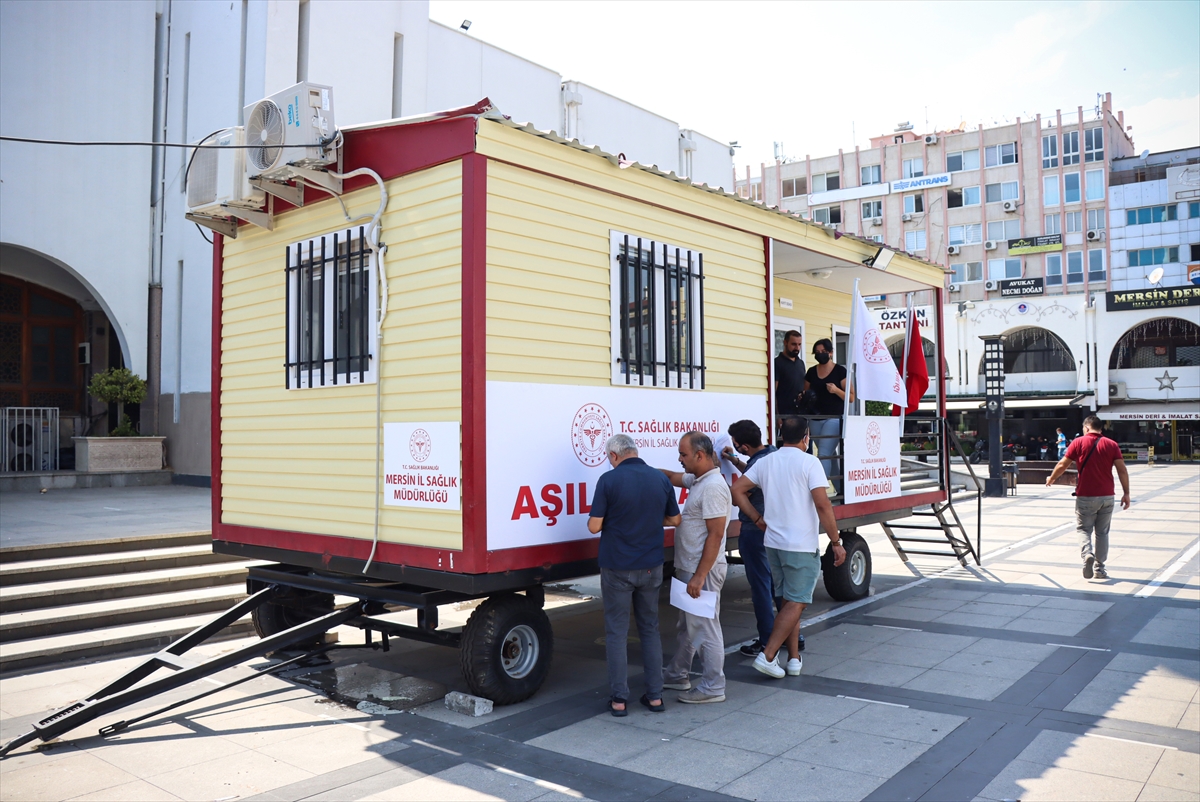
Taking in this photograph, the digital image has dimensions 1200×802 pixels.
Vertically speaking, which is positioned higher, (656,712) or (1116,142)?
(1116,142)

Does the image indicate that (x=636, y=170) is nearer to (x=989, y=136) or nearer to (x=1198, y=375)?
(x=1198, y=375)

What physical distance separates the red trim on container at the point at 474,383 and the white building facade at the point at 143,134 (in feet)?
34.5

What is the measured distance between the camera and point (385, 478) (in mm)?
5801

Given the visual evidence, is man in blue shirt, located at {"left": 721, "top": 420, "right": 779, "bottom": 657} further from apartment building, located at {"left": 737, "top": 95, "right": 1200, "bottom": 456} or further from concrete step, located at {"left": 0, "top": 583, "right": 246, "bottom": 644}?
apartment building, located at {"left": 737, "top": 95, "right": 1200, "bottom": 456}

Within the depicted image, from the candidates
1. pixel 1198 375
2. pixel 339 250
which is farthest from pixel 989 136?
pixel 339 250

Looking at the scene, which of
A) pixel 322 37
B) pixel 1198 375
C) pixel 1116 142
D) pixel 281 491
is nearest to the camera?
pixel 281 491

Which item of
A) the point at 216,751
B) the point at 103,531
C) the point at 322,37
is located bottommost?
the point at 216,751

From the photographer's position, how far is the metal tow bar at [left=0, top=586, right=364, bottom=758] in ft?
16.2

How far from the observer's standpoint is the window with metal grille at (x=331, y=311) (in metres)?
6.11

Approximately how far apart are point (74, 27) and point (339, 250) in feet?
42.2

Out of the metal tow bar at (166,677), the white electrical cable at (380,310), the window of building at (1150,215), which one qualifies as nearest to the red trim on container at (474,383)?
the white electrical cable at (380,310)

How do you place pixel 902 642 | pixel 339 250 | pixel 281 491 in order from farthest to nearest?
pixel 902 642 → pixel 281 491 → pixel 339 250

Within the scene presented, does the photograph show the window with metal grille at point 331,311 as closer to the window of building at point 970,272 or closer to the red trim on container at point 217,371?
the red trim on container at point 217,371

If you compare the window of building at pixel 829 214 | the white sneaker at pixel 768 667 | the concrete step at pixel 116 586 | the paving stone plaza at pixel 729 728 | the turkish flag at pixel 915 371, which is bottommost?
the paving stone plaza at pixel 729 728
